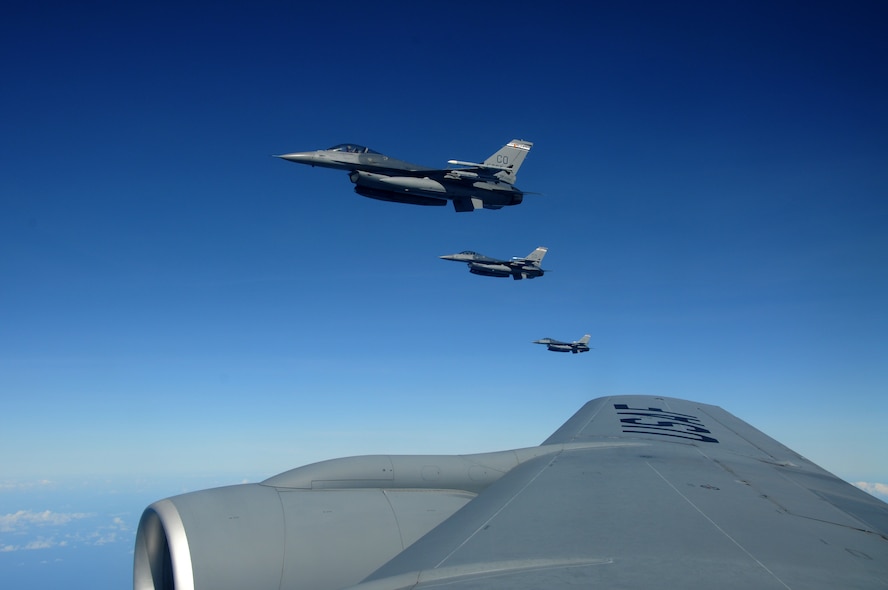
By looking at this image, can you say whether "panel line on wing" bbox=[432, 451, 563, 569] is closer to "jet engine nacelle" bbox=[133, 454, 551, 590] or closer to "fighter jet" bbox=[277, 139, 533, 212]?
"jet engine nacelle" bbox=[133, 454, 551, 590]

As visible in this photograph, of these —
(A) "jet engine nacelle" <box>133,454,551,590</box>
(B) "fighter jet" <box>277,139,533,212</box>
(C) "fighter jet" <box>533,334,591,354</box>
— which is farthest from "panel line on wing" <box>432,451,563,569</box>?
(C) "fighter jet" <box>533,334,591,354</box>

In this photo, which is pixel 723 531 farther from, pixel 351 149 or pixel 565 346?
pixel 565 346

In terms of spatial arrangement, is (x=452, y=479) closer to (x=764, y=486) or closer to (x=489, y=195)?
(x=764, y=486)

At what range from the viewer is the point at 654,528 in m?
4.11

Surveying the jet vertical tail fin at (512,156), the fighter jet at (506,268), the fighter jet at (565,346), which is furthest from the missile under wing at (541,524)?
the fighter jet at (565,346)

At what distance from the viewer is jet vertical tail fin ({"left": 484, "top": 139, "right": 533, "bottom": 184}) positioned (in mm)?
27859

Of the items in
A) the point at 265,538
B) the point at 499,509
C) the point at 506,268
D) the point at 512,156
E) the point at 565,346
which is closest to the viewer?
the point at 499,509

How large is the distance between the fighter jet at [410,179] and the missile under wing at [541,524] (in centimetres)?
1742

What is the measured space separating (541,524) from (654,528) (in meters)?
0.71

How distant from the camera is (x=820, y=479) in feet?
22.5

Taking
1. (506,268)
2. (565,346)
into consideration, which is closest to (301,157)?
(506,268)

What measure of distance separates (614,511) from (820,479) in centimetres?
364

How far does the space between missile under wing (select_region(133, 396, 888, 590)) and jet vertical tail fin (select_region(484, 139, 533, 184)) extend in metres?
20.6

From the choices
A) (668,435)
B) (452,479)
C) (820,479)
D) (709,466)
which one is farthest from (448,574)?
(668,435)
